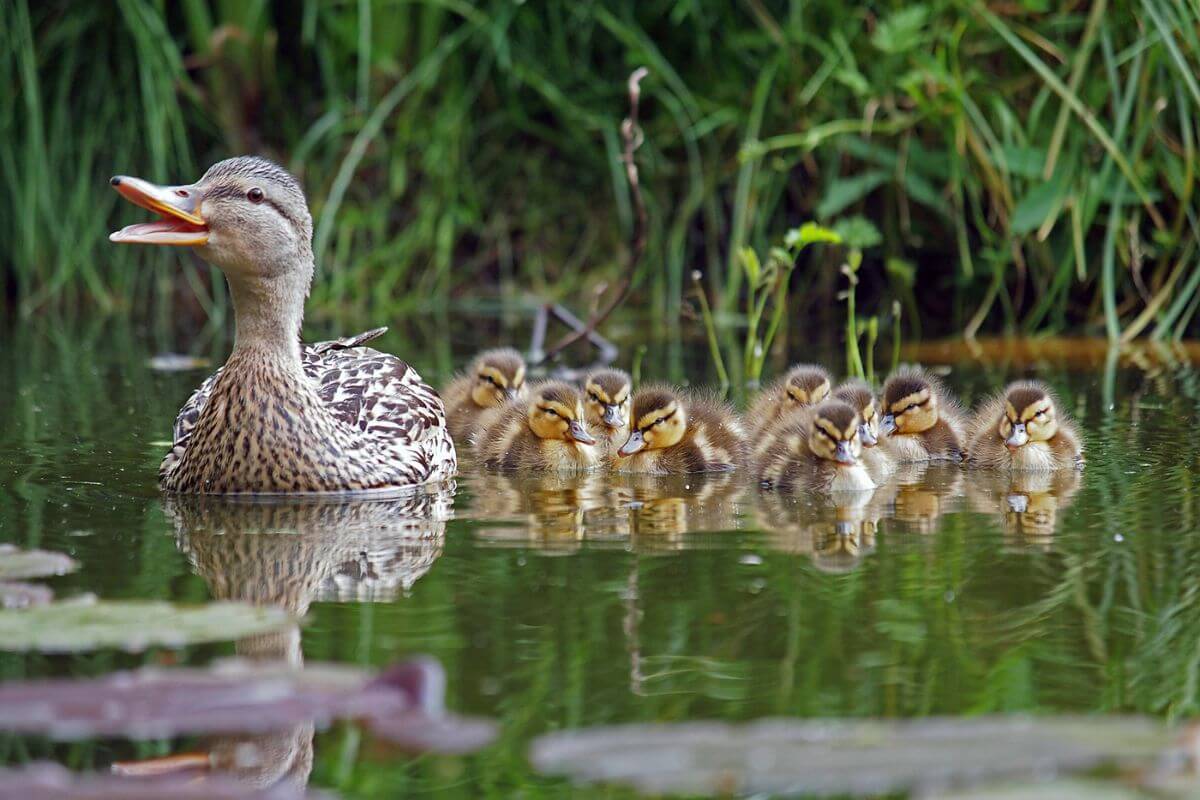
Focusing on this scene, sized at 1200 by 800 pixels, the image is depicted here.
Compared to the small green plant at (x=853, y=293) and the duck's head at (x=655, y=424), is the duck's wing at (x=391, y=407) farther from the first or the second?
the small green plant at (x=853, y=293)

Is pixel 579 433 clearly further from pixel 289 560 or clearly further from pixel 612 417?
pixel 289 560

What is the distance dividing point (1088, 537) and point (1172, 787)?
1679mm

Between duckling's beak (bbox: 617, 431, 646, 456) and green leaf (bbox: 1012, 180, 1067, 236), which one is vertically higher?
green leaf (bbox: 1012, 180, 1067, 236)

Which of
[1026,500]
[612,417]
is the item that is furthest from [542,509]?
[1026,500]

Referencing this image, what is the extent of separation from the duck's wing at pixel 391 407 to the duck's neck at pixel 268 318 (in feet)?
0.88

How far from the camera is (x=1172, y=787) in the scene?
2223 mm

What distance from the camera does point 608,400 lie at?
17.4 ft

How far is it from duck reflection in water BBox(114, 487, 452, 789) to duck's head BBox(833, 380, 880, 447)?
1.08 metres

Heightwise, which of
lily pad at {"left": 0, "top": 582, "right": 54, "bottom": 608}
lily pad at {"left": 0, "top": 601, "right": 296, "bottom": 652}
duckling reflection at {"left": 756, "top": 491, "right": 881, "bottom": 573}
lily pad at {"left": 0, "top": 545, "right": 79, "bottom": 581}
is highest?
duckling reflection at {"left": 756, "top": 491, "right": 881, "bottom": 573}

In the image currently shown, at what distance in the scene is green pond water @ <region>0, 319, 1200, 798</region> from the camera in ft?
8.63

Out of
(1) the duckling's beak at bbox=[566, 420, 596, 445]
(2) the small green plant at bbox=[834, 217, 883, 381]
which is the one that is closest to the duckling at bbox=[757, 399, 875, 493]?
(1) the duckling's beak at bbox=[566, 420, 596, 445]

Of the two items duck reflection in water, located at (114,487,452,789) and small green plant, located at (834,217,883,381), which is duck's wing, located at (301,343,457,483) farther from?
small green plant, located at (834,217,883,381)

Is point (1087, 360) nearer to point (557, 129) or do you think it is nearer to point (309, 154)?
point (557, 129)

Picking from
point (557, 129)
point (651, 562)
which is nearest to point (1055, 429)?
point (651, 562)
